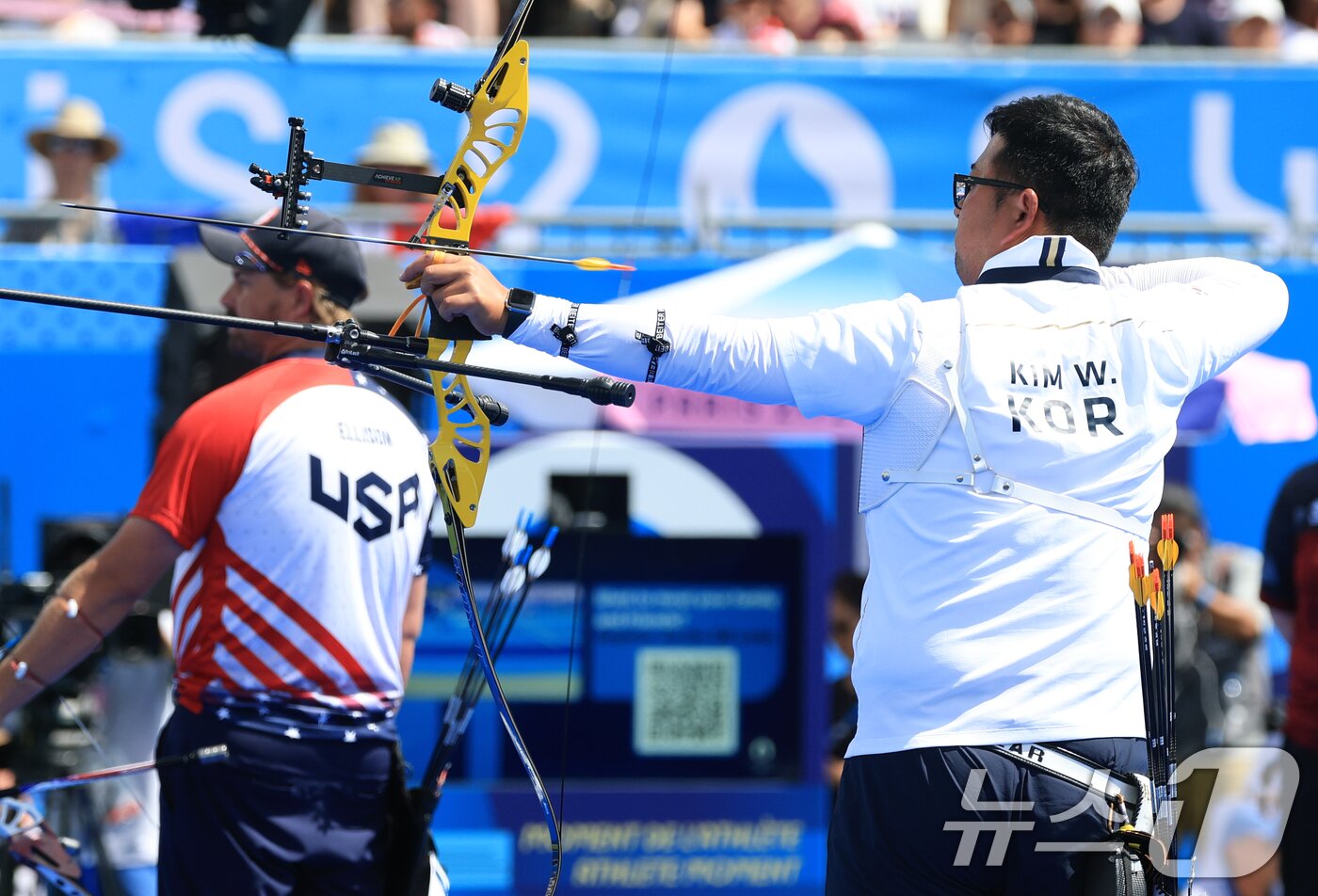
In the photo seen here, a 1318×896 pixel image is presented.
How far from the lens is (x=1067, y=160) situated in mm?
2357

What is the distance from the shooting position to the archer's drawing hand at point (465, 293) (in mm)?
2113

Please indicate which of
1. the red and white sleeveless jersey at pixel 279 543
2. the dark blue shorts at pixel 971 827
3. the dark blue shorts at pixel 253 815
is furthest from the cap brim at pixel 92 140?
the dark blue shorts at pixel 971 827

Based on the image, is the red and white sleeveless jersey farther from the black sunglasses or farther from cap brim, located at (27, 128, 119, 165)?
cap brim, located at (27, 128, 119, 165)

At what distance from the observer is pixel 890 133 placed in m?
7.35

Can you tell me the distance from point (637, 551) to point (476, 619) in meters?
3.26

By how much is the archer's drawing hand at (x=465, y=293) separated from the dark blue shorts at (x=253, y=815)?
3.64 ft

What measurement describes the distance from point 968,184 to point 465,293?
814mm

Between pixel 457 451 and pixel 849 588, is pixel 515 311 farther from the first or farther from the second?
pixel 849 588

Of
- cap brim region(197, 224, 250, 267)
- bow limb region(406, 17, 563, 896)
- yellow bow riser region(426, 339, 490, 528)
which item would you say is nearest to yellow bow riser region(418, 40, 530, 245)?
bow limb region(406, 17, 563, 896)

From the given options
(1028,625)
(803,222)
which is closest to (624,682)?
(803,222)

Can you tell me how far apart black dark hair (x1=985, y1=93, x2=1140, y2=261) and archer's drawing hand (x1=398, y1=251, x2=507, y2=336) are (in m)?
0.80

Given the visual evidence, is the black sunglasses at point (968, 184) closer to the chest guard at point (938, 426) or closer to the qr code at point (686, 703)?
the chest guard at point (938, 426)

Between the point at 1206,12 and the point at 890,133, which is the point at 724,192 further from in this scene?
the point at 1206,12

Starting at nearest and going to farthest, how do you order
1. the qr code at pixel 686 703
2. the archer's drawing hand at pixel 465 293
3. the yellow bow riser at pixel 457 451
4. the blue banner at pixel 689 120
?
the archer's drawing hand at pixel 465 293 → the yellow bow riser at pixel 457 451 → the qr code at pixel 686 703 → the blue banner at pixel 689 120
